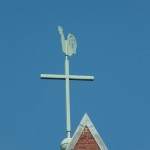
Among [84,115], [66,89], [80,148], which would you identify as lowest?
[80,148]

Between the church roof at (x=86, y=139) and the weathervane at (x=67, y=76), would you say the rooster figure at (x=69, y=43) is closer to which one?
the weathervane at (x=67, y=76)

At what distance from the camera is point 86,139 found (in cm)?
1448

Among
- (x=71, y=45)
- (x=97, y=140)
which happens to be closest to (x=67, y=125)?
(x=97, y=140)

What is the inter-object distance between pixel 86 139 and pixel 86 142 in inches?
3.8

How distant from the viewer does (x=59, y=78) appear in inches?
653

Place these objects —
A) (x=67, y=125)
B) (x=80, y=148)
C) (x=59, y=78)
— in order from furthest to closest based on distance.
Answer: (x=59, y=78)
(x=67, y=125)
(x=80, y=148)

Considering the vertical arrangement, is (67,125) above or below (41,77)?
below

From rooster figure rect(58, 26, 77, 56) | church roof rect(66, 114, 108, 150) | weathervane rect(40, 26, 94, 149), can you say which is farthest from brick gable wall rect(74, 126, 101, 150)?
rooster figure rect(58, 26, 77, 56)

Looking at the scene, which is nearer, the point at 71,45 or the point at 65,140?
the point at 65,140

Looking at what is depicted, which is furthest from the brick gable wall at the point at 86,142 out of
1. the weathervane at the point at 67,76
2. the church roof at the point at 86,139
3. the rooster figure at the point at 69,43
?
the rooster figure at the point at 69,43

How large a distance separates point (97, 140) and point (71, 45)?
14.7 ft

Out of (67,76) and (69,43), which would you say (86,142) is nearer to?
(67,76)

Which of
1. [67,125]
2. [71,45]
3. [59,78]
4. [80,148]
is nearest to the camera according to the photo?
[80,148]

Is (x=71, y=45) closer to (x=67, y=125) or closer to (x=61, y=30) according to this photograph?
(x=61, y=30)
